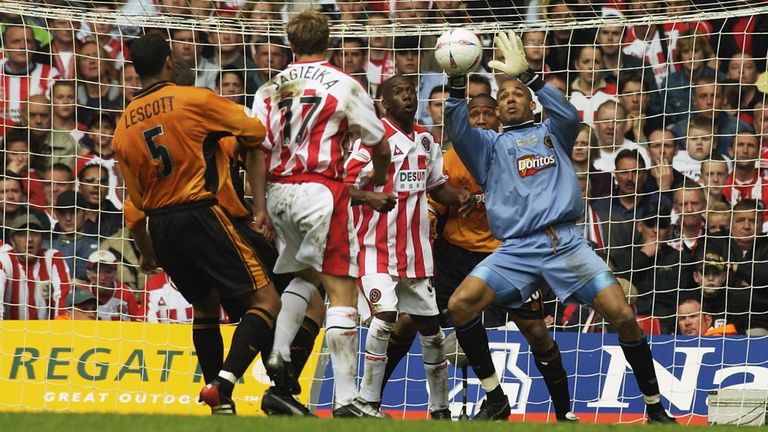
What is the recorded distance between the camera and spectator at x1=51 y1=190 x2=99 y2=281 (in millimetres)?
11625

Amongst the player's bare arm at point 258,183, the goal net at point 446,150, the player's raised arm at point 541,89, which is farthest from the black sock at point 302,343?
the goal net at point 446,150

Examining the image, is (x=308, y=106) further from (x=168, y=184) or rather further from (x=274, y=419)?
(x=274, y=419)

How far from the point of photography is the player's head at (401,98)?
27.5ft

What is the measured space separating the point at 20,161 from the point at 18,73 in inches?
29.8

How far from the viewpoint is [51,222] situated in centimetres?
1164

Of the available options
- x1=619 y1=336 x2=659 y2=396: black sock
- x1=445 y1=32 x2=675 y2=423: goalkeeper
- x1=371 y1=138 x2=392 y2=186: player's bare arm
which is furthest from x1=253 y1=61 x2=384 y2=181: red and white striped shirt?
x1=619 y1=336 x2=659 y2=396: black sock

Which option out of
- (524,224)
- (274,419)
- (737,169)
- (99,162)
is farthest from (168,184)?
(737,169)

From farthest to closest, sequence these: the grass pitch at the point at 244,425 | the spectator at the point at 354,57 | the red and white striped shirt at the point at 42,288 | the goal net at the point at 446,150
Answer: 1. the red and white striped shirt at the point at 42,288
2. the spectator at the point at 354,57
3. the goal net at the point at 446,150
4. the grass pitch at the point at 244,425

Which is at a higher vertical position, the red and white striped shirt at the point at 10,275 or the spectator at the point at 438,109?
the spectator at the point at 438,109

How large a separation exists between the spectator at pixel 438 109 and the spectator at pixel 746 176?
7.71 feet

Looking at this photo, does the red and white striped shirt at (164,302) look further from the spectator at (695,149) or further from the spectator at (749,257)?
the spectator at (749,257)

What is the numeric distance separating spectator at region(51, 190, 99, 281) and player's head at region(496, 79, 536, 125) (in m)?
4.75

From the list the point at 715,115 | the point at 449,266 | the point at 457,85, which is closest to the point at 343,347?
the point at 457,85

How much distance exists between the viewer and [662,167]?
11.4 meters
